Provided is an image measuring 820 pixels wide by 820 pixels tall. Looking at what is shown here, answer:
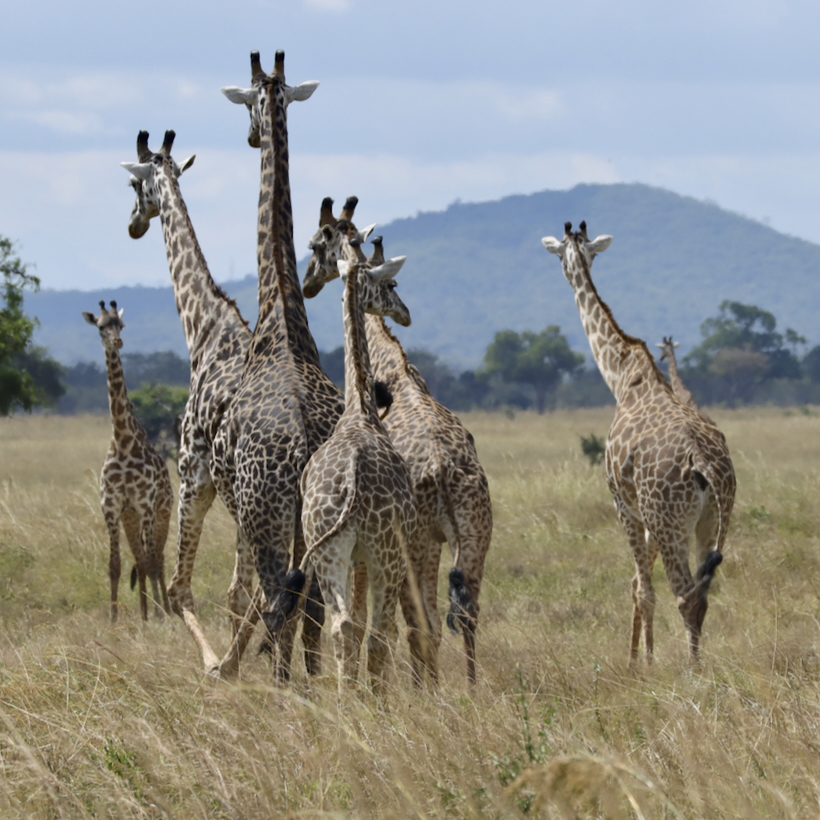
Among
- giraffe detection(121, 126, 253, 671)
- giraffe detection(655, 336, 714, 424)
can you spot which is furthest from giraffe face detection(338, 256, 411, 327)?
giraffe detection(655, 336, 714, 424)

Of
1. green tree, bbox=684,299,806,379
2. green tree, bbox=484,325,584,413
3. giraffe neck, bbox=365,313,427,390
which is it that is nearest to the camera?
giraffe neck, bbox=365,313,427,390

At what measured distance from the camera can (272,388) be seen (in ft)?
18.5

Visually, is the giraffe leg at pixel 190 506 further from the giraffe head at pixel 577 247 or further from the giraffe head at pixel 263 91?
the giraffe head at pixel 577 247

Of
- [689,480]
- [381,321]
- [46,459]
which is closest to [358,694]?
[689,480]

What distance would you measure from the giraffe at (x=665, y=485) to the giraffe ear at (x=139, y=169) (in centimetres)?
345

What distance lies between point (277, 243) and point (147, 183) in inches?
62.2

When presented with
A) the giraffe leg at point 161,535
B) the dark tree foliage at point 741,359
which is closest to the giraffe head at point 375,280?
the giraffe leg at point 161,535

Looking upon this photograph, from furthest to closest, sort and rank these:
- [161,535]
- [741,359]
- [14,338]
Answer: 1. [741,359]
2. [14,338]
3. [161,535]

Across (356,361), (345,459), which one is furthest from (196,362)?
(345,459)

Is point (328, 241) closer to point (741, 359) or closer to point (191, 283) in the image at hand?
point (191, 283)

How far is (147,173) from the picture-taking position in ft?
24.3

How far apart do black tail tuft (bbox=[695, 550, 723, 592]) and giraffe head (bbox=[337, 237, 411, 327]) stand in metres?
2.13

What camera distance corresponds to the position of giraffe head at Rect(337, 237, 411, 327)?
596 cm

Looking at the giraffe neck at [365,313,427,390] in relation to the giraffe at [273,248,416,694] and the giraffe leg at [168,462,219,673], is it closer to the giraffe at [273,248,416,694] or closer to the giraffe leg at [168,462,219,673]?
the giraffe leg at [168,462,219,673]
